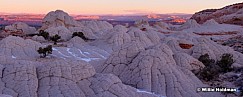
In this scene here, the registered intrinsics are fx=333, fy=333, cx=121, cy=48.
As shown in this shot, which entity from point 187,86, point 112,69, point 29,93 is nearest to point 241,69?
point 187,86

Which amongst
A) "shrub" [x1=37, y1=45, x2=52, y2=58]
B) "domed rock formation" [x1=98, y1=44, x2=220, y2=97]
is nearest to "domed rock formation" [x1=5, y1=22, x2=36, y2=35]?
"shrub" [x1=37, y1=45, x2=52, y2=58]

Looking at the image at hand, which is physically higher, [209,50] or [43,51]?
[43,51]

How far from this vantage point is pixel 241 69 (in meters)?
24.0

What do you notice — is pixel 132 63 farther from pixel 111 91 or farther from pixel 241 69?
pixel 241 69

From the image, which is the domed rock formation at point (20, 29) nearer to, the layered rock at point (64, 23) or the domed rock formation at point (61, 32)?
the layered rock at point (64, 23)

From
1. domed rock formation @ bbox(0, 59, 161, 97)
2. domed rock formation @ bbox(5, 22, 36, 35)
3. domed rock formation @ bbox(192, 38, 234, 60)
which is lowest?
domed rock formation @ bbox(5, 22, 36, 35)

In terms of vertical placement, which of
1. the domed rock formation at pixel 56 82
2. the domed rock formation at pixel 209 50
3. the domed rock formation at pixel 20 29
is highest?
the domed rock formation at pixel 56 82

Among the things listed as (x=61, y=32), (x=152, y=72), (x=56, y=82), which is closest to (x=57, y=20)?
(x=61, y=32)

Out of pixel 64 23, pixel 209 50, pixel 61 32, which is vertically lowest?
pixel 61 32

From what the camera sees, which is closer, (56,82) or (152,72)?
(56,82)

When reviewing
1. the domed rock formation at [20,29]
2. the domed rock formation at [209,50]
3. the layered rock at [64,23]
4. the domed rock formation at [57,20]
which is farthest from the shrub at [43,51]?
the domed rock formation at [57,20]

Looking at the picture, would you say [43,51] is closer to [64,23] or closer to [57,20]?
[57,20]

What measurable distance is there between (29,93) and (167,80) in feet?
25.8

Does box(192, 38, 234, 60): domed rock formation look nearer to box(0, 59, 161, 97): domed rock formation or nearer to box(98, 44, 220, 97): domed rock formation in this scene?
box(98, 44, 220, 97): domed rock formation
